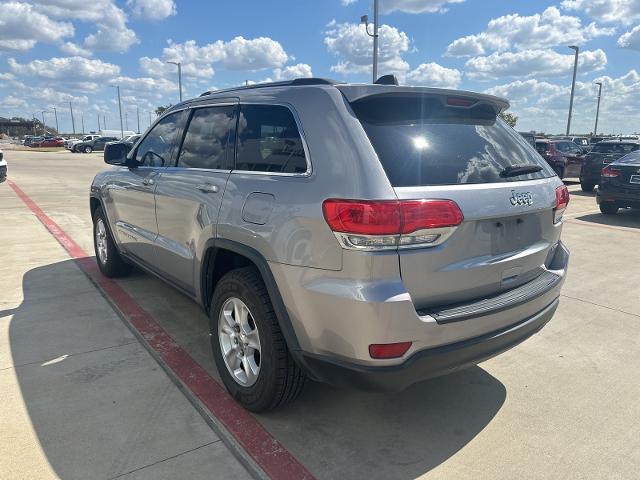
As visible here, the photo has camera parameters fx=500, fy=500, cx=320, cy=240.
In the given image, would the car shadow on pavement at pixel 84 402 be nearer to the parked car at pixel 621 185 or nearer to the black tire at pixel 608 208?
the parked car at pixel 621 185

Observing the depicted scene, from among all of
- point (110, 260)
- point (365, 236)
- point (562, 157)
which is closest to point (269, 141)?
point (365, 236)

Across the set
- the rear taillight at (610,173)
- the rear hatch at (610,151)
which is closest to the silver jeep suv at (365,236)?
the rear taillight at (610,173)

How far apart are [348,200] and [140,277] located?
3952 mm

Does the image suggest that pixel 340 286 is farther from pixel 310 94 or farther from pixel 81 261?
pixel 81 261

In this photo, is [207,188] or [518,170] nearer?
[518,170]

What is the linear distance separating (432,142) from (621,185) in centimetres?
870

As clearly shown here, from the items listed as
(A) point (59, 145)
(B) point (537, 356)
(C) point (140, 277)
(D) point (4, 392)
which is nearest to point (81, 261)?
(C) point (140, 277)

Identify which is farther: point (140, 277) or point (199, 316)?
point (140, 277)

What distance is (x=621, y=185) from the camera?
9.52m

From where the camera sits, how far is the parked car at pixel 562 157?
16547 millimetres

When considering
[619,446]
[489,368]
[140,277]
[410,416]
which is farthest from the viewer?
[140,277]

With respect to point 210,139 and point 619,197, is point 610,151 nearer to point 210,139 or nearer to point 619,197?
point 619,197

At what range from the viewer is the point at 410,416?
2.94 meters

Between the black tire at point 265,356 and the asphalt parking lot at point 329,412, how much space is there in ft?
0.56
